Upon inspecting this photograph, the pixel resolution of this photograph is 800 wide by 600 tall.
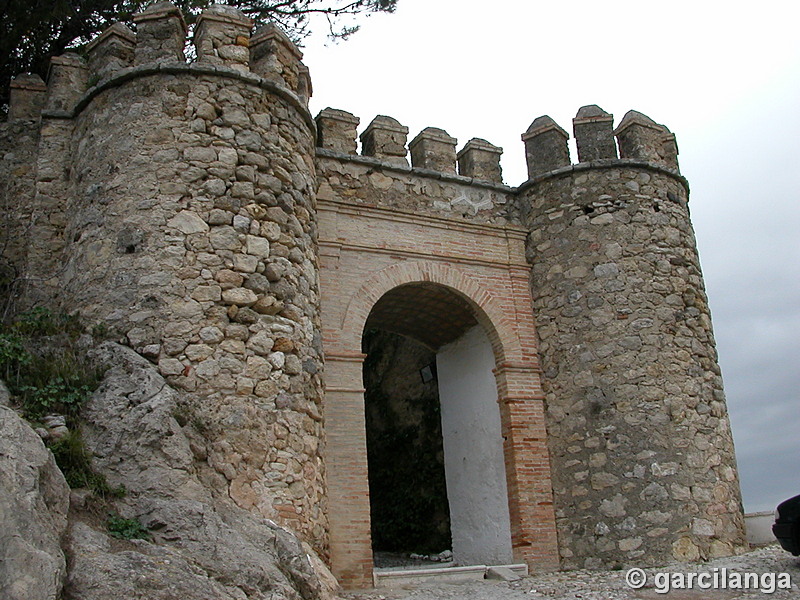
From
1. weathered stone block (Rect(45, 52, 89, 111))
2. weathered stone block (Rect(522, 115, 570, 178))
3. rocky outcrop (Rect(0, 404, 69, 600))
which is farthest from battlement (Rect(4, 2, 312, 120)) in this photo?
rocky outcrop (Rect(0, 404, 69, 600))

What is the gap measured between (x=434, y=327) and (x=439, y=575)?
3431 mm

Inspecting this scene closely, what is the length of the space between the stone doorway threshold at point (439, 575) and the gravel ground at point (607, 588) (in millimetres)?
244

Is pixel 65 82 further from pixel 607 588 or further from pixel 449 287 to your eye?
pixel 607 588

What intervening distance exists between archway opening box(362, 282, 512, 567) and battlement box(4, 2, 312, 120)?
2.90m

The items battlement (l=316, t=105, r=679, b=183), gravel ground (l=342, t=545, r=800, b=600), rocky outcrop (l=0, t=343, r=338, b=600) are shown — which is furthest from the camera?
battlement (l=316, t=105, r=679, b=183)

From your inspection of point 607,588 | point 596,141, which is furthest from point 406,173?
point 607,588

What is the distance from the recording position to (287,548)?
562 cm

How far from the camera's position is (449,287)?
376 inches

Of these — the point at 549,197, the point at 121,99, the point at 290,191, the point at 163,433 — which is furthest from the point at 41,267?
the point at 549,197

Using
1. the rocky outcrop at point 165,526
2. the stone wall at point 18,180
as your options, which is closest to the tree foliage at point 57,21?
the stone wall at point 18,180

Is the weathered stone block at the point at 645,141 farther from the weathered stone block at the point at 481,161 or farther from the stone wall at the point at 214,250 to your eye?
the stone wall at the point at 214,250

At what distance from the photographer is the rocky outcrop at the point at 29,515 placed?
3.96 meters

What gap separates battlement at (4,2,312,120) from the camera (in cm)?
759

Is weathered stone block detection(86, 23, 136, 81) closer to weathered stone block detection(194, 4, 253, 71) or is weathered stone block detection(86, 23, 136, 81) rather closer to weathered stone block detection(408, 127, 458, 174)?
weathered stone block detection(194, 4, 253, 71)
